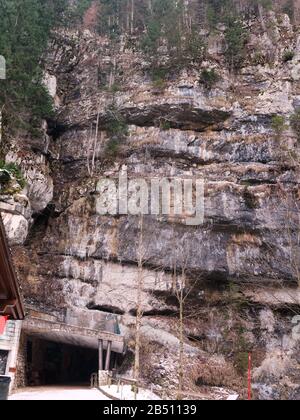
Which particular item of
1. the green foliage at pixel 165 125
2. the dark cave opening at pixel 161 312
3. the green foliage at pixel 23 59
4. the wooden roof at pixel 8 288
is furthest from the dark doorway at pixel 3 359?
the green foliage at pixel 165 125

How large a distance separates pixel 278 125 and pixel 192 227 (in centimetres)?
801

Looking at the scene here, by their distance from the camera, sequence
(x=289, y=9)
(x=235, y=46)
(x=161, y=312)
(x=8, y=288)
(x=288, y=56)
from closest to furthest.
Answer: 1. (x=8, y=288)
2. (x=161, y=312)
3. (x=288, y=56)
4. (x=235, y=46)
5. (x=289, y=9)

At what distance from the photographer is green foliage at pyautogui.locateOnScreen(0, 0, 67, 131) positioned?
23.0 metres

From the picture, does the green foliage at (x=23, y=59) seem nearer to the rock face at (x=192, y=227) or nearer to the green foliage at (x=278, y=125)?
the rock face at (x=192, y=227)

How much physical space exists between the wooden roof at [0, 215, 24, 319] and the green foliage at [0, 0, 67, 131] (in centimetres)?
1806

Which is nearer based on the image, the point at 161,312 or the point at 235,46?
the point at 161,312

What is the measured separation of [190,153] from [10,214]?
1112 cm

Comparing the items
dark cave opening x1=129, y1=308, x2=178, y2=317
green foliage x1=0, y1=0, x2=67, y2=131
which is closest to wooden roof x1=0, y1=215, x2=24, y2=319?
dark cave opening x1=129, y1=308, x2=178, y2=317

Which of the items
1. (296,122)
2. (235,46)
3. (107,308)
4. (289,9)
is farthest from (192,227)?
(289,9)

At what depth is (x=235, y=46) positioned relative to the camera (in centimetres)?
2744

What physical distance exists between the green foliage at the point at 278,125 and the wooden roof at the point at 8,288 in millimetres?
20432

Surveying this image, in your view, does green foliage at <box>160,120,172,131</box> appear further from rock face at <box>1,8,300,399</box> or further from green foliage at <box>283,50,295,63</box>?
green foliage at <box>283,50,295,63</box>

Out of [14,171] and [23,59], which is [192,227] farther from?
[23,59]
